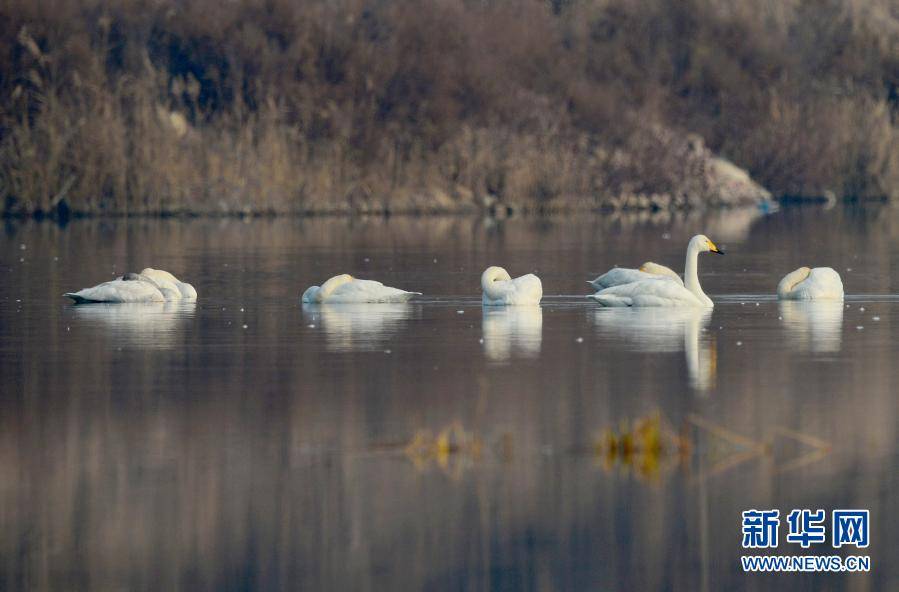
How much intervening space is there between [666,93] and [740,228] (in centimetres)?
1498

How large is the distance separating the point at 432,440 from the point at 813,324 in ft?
21.5

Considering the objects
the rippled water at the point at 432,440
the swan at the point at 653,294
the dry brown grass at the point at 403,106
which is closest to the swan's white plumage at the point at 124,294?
the rippled water at the point at 432,440

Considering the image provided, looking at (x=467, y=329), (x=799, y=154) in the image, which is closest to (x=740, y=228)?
(x=799, y=154)

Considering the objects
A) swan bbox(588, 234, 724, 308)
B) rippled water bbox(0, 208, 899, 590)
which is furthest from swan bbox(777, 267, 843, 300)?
swan bbox(588, 234, 724, 308)

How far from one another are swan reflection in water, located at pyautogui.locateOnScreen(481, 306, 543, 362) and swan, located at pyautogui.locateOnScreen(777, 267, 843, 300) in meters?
2.31

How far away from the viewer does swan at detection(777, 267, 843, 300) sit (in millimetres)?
17422

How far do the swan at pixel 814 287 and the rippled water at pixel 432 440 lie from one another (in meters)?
0.22

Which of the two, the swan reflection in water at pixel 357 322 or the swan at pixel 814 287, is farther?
the swan at pixel 814 287

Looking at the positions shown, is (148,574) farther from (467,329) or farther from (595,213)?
(595,213)

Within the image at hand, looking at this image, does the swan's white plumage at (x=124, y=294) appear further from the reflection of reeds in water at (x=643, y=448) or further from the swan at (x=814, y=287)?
the reflection of reeds in water at (x=643, y=448)

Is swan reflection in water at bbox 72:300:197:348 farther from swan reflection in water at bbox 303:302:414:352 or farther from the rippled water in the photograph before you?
swan reflection in water at bbox 303:302:414:352

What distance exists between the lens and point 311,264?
23.5 metres

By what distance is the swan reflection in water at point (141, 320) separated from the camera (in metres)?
14.6

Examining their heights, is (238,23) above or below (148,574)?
above
